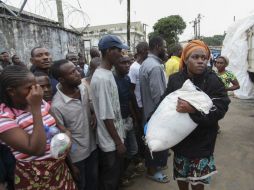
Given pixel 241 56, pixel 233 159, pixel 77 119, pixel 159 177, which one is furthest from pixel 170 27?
pixel 77 119

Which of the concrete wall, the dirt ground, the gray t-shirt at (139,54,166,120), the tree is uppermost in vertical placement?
the tree

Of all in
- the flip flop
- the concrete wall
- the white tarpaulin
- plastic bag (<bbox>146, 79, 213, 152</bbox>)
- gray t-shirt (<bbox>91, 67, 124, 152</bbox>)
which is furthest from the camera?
the white tarpaulin

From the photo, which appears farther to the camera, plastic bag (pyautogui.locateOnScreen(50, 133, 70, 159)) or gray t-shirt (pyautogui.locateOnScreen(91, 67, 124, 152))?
gray t-shirt (pyautogui.locateOnScreen(91, 67, 124, 152))

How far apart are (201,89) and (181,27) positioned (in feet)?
101

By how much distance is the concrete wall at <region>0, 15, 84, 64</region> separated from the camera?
6.45 meters

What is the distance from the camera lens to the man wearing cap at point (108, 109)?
95.7 inches

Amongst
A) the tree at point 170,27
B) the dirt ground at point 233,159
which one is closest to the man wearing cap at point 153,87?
the dirt ground at point 233,159

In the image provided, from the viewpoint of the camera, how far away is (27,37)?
24.0 feet

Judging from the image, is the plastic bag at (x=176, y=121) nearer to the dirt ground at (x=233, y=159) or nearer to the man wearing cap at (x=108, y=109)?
the man wearing cap at (x=108, y=109)

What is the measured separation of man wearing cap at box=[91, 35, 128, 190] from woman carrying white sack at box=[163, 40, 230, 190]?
578mm

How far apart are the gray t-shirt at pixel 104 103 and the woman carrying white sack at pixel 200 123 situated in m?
0.59

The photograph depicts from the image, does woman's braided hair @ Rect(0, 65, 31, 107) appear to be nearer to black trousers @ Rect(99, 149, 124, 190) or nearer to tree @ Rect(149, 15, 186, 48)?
black trousers @ Rect(99, 149, 124, 190)

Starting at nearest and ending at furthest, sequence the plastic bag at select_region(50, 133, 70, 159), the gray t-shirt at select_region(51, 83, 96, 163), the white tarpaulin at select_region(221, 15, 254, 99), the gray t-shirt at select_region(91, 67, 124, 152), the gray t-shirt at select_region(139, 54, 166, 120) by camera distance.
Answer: the plastic bag at select_region(50, 133, 70, 159), the gray t-shirt at select_region(51, 83, 96, 163), the gray t-shirt at select_region(91, 67, 124, 152), the gray t-shirt at select_region(139, 54, 166, 120), the white tarpaulin at select_region(221, 15, 254, 99)

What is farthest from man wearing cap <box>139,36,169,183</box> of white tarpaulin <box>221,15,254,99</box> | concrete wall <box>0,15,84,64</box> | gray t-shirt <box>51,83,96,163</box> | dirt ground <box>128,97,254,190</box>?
white tarpaulin <box>221,15,254,99</box>
